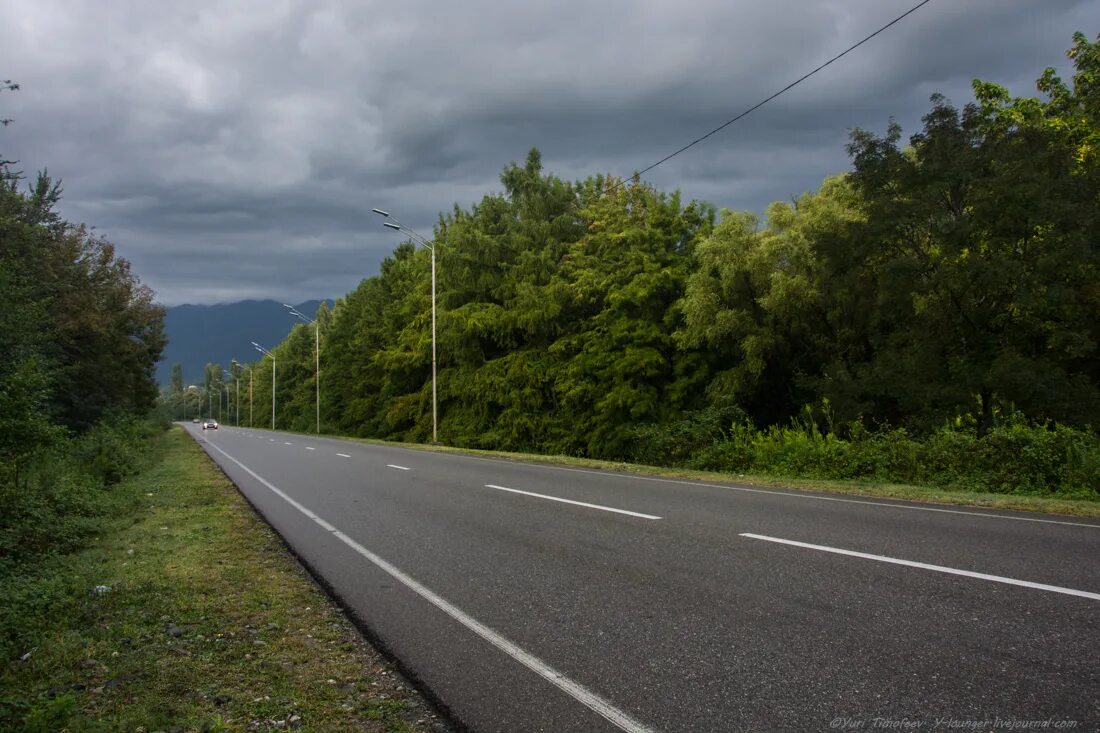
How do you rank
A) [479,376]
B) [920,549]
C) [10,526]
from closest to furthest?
[920,549], [10,526], [479,376]

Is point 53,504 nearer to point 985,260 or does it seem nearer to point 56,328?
point 56,328

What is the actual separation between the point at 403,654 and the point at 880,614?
326 cm

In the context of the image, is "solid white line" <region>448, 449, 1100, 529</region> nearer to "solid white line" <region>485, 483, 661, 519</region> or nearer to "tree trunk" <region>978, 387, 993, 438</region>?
"solid white line" <region>485, 483, 661, 519</region>

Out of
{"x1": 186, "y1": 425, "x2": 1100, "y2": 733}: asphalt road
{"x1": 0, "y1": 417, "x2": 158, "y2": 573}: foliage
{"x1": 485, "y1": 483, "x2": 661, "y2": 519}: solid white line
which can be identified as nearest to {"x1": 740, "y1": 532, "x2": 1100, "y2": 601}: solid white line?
{"x1": 186, "y1": 425, "x2": 1100, "y2": 733}: asphalt road

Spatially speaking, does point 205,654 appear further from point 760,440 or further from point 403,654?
point 760,440

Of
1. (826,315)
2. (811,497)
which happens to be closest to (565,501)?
(811,497)

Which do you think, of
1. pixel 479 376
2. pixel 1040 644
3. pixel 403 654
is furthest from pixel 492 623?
pixel 479 376

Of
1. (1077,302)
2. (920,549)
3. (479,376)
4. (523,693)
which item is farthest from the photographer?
(479,376)

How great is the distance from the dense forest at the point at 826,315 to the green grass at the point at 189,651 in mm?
11651

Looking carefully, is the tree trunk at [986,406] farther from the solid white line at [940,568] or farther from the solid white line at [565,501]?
the solid white line at [940,568]

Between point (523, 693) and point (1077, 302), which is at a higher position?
point (1077, 302)

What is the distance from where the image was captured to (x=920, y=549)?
255 inches

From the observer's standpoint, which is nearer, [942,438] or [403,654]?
[403,654]

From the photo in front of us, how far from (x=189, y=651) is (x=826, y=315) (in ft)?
84.7
